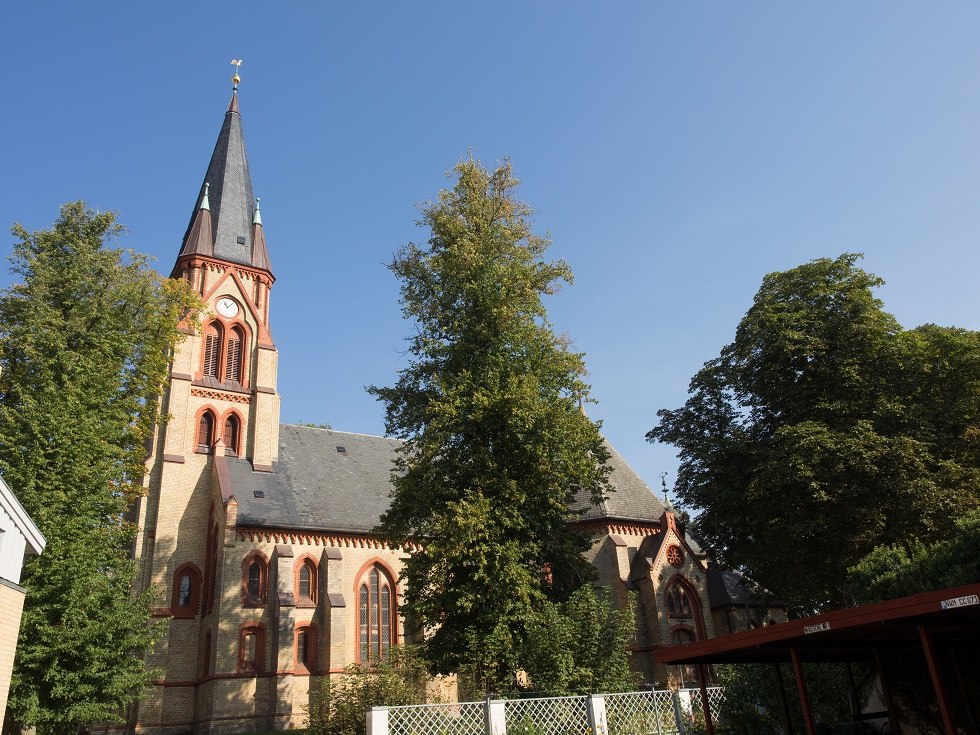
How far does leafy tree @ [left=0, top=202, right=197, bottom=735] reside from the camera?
19.3 m

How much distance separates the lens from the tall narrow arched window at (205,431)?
111ft

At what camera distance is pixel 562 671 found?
17594 mm

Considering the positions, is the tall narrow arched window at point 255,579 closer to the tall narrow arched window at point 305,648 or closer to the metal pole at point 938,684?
the tall narrow arched window at point 305,648

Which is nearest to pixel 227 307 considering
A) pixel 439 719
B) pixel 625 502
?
pixel 625 502

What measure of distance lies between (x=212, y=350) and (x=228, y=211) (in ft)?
29.1

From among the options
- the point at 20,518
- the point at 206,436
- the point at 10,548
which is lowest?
the point at 10,548

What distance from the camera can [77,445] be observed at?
21.5m

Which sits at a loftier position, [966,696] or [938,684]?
[938,684]

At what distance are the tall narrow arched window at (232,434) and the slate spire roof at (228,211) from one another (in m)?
9.00

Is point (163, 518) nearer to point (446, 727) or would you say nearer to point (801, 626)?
point (446, 727)

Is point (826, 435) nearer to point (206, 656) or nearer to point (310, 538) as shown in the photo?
point (310, 538)

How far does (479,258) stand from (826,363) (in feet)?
38.5

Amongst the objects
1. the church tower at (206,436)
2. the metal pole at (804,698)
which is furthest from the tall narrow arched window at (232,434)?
the metal pole at (804,698)

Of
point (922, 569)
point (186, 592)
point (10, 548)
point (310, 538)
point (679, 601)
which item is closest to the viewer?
point (922, 569)
